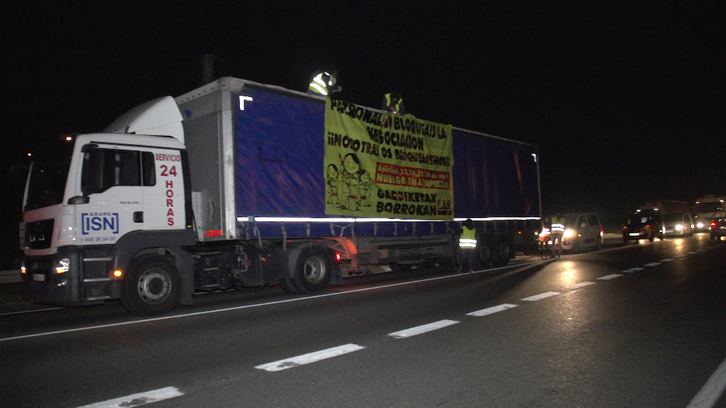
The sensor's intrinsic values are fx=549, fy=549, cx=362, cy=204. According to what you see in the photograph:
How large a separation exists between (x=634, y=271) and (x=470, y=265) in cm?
387

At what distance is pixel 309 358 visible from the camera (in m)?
5.44

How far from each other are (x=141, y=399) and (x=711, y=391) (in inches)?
179

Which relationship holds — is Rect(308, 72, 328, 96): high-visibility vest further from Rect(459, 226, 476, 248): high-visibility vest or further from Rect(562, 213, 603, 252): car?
Rect(562, 213, 603, 252): car

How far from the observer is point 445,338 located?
6.27 meters

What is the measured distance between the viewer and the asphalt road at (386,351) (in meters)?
4.37

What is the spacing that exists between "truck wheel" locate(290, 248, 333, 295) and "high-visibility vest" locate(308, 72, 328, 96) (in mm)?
3143

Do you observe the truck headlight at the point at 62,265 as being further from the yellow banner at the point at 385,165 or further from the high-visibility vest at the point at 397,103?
the high-visibility vest at the point at 397,103

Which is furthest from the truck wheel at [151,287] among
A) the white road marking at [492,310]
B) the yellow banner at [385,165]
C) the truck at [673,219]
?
the truck at [673,219]

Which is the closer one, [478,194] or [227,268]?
[227,268]

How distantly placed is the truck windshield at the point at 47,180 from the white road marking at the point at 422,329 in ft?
17.5

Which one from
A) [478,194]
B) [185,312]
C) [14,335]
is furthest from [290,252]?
[478,194]

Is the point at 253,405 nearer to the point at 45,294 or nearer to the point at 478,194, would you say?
the point at 45,294

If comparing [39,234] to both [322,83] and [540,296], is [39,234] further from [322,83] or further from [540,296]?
[540,296]

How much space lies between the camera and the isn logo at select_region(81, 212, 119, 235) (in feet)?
26.4
